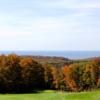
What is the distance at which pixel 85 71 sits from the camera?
73.0 metres

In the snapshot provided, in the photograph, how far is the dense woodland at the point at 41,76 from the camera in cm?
6172

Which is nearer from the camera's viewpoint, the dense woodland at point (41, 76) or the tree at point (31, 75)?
the dense woodland at point (41, 76)

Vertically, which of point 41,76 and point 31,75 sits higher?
point 31,75

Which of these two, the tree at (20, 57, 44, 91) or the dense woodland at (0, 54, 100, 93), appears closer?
the dense woodland at (0, 54, 100, 93)

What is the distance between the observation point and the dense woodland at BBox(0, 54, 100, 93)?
202 feet

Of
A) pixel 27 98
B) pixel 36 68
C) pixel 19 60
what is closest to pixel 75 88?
pixel 36 68

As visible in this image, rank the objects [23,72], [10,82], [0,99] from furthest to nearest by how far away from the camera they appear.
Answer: [23,72], [10,82], [0,99]

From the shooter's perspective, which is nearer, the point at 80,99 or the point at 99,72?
the point at 80,99

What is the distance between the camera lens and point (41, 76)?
70000 millimetres

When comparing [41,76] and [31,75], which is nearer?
[31,75]

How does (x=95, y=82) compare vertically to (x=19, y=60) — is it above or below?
below

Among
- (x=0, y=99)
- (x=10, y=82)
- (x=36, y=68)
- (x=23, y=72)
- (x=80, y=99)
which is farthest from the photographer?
(x=36, y=68)

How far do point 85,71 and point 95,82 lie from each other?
3156 mm

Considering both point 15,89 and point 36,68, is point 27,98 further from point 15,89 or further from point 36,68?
point 36,68
